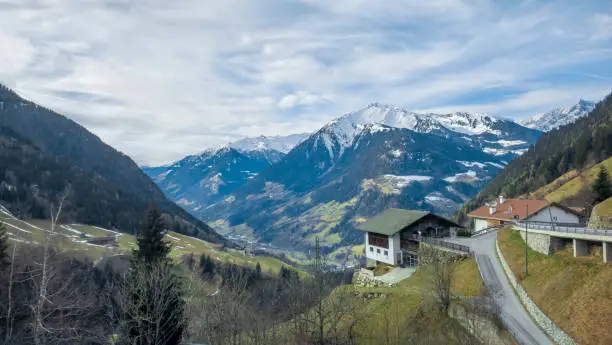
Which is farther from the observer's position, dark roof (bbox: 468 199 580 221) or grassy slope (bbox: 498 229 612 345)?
dark roof (bbox: 468 199 580 221)

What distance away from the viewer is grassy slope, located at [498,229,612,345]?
28422mm

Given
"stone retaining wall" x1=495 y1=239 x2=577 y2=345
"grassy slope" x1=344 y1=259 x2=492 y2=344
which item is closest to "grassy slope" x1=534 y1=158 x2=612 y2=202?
"grassy slope" x1=344 y1=259 x2=492 y2=344

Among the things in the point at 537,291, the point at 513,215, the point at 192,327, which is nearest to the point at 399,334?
the point at 537,291

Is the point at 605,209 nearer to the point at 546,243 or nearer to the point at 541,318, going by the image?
the point at 546,243

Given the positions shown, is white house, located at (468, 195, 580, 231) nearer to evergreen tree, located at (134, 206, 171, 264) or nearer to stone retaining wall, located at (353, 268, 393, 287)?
stone retaining wall, located at (353, 268, 393, 287)

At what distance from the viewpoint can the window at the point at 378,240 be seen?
72.8 meters

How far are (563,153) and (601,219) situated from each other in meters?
164

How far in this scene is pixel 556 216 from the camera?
80.8 metres

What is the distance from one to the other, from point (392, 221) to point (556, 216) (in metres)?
34.5

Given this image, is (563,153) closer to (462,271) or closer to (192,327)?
(462,271)

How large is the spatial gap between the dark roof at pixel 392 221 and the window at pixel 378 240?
4.26 feet

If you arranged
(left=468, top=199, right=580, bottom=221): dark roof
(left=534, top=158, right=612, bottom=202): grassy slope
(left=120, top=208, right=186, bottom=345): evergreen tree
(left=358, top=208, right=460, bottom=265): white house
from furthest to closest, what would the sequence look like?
(left=534, top=158, right=612, bottom=202): grassy slope < (left=468, top=199, right=580, bottom=221): dark roof < (left=358, top=208, right=460, bottom=265): white house < (left=120, top=208, right=186, bottom=345): evergreen tree

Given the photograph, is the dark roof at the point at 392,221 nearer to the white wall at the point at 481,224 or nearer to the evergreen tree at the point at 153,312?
the white wall at the point at 481,224

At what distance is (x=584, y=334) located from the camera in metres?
28.4
